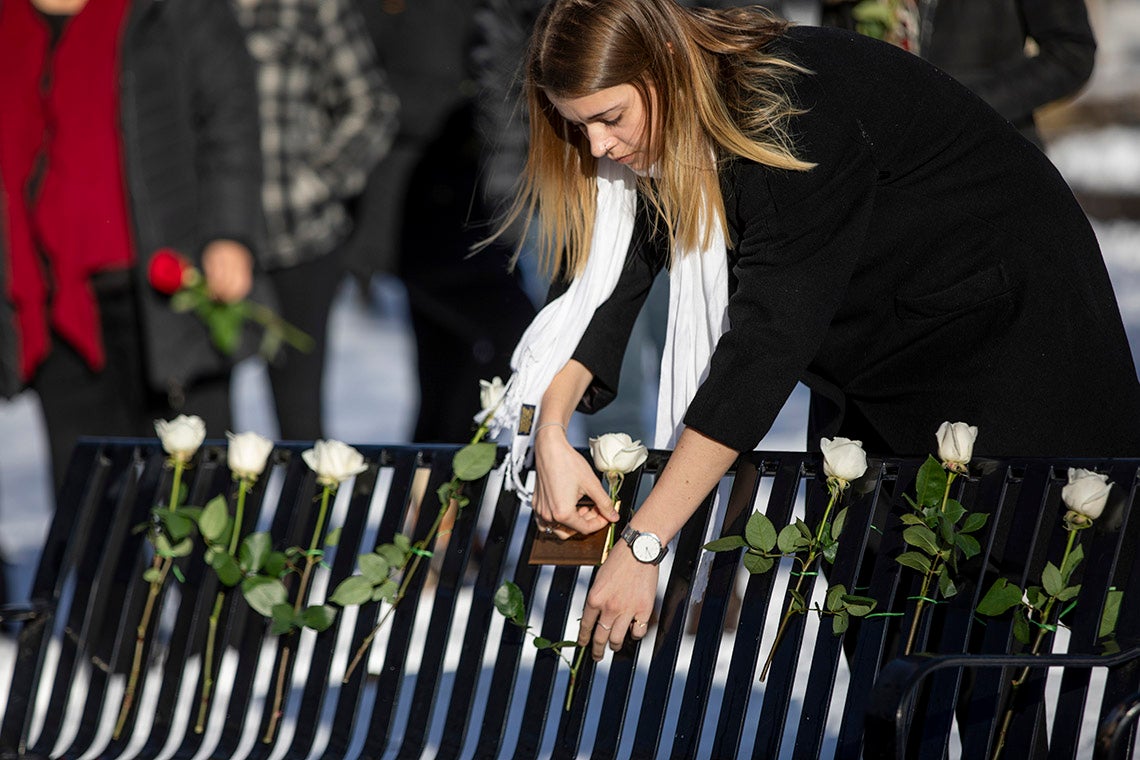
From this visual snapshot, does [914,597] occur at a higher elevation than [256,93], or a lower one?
lower

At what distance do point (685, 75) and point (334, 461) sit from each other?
95 cm

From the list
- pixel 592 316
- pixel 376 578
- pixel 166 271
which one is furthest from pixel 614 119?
pixel 166 271

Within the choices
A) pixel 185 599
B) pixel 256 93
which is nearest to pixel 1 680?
pixel 185 599

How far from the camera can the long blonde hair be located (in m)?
1.98

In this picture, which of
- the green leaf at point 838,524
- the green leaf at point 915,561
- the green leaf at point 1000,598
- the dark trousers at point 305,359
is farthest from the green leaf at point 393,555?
the dark trousers at point 305,359

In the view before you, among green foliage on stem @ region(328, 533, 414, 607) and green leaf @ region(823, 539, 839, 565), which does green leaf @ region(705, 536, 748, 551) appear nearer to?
green leaf @ region(823, 539, 839, 565)

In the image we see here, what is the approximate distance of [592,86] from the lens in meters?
1.99

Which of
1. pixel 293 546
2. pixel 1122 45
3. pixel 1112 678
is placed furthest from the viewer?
pixel 1122 45

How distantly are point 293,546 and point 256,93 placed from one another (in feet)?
5.66

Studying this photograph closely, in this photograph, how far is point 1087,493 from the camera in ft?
6.48

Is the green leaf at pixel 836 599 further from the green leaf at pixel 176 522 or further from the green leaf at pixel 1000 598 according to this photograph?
the green leaf at pixel 176 522

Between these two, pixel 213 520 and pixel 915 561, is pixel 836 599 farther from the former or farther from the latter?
pixel 213 520

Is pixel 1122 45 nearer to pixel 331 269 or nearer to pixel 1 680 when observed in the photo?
pixel 331 269

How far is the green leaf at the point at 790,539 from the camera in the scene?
219cm
